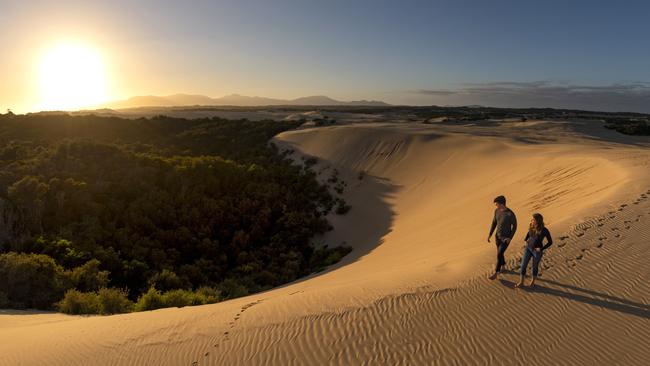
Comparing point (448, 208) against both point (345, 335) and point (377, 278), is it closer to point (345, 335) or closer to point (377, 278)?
point (377, 278)

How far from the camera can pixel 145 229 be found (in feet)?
44.6

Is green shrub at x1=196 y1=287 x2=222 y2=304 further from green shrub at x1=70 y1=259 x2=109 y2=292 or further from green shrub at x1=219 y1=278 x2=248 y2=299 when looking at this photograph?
green shrub at x1=70 y1=259 x2=109 y2=292

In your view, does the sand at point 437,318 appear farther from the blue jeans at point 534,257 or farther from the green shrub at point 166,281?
the green shrub at point 166,281

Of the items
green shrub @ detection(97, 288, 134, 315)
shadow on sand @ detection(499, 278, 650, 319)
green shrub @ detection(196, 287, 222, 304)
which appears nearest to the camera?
shadow on sand @ detection(499, 278, 650, 319)

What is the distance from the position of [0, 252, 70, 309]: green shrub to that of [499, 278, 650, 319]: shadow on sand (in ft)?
30.5

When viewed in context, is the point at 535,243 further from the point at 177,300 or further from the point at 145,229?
the point at 145,229

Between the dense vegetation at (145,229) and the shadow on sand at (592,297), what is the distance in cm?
660

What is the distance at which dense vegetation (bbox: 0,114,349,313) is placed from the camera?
8875mm

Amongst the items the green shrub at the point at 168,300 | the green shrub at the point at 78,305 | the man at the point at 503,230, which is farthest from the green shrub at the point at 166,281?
the man at the point at 503,230

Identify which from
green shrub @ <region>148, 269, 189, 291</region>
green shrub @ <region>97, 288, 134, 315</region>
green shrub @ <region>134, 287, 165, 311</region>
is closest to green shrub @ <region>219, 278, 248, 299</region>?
green shrub @ <region>148, 269, 189, 291</region>

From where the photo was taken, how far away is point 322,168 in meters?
26.6

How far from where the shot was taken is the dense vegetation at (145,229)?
888 cm

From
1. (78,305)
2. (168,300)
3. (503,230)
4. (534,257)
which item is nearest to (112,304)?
(78,305)

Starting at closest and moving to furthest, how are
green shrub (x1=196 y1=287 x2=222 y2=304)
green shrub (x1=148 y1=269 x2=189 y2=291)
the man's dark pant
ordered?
the man's dark pant < green shrub (x1=196 y1=287 x2=222 y2=304) < green shrub (x1=148 y1=269 x2=189 y2=291)
